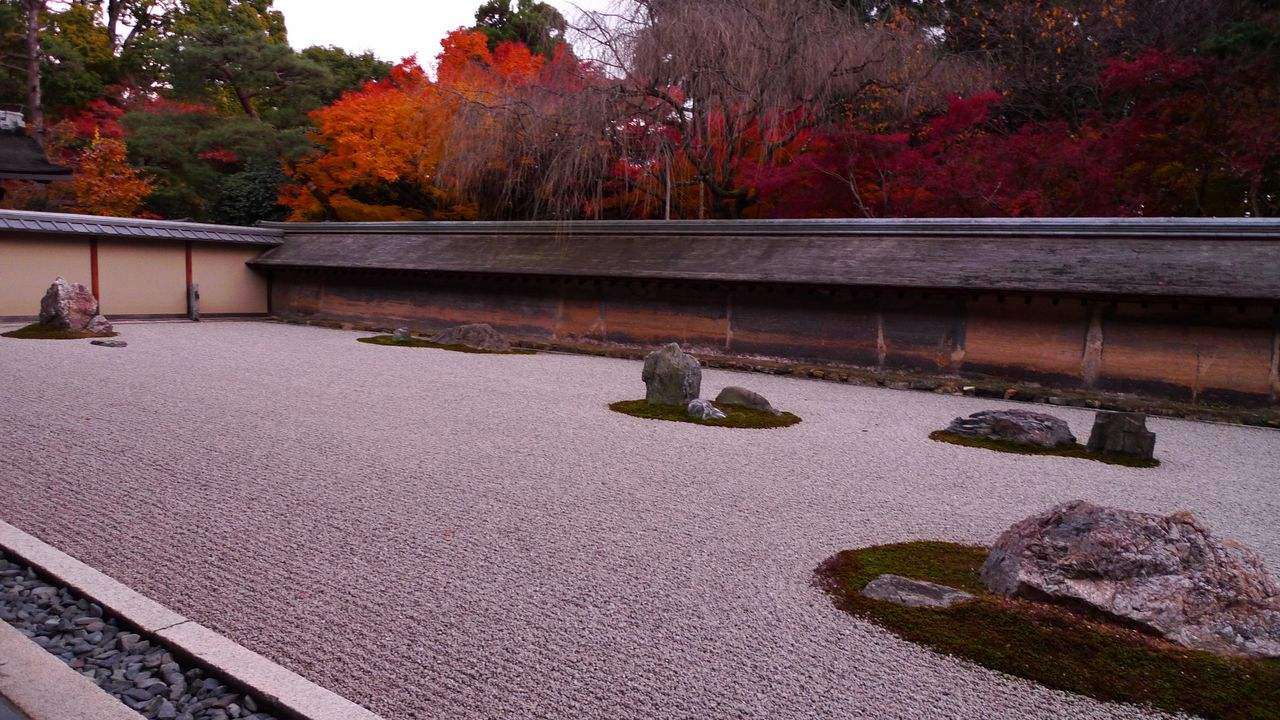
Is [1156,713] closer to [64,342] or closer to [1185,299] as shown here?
[1185,299]

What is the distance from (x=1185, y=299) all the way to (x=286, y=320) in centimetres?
1647

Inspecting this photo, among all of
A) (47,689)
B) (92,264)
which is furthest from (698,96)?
(47,689)

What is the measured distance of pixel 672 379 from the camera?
804cm

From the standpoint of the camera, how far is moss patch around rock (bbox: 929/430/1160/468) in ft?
21.3

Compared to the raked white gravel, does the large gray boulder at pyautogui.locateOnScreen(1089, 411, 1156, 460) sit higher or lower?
higher

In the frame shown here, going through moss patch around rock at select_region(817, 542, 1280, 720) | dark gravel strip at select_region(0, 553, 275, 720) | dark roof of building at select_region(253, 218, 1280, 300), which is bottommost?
dark gravel strip at select_region(0, 553, 275, 720)

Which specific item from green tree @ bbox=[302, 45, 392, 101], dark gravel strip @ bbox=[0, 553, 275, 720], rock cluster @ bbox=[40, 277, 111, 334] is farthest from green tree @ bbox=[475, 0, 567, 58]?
dark gravel strip @ bbox=[0, 553, 275, 720]

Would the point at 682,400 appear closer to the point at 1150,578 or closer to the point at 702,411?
the point at 702,411

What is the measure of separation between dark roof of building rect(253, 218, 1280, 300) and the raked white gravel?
1844 millimetres

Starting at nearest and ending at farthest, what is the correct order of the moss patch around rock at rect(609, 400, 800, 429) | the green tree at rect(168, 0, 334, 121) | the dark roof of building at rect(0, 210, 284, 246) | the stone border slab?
1. the stone border slab
2. the moss patch around rock at rect(609, 400, 800, 429)
3. the dark roof of building at rect(0, 210, 284, 246)
4. the green tree at rect(168, 0, 334, 121)

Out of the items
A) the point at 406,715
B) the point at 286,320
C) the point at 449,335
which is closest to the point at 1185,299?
the point at 406,715

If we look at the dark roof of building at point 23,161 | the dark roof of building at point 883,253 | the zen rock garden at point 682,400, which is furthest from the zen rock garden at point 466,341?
the dark roof of building at point 23,161

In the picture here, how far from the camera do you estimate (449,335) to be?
1384 centimetres

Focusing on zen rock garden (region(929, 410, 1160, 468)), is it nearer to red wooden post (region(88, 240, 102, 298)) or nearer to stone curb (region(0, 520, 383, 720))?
stone curb (region(0, 520, 383, 720))
